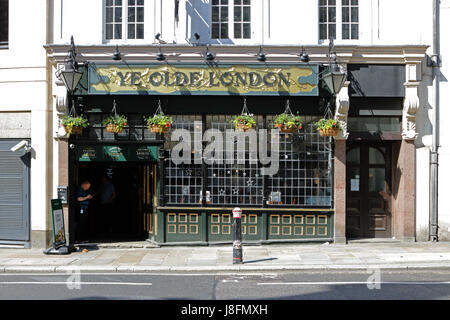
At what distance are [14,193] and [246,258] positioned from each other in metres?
6.71

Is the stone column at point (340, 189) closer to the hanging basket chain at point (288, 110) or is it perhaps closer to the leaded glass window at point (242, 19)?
the hanging basket chain at point (288, 110)

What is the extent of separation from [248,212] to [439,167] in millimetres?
5223

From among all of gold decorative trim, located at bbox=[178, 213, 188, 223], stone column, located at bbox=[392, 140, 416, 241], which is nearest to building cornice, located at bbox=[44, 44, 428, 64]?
stone column, located at bbox=[392, 140, 416, 241]

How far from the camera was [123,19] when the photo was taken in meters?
14.0

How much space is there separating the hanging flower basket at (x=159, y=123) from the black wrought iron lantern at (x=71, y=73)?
2048 mm

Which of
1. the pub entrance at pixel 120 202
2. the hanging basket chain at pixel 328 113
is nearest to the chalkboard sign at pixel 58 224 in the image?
the pub entrance at pixel 120 202

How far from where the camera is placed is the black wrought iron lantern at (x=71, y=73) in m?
12.7

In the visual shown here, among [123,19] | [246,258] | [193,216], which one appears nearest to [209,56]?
[123,19]

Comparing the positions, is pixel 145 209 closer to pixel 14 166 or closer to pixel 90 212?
pixel 90 212

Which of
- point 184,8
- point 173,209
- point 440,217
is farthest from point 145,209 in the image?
point 440,217

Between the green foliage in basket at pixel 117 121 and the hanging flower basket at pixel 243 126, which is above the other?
the green foliage in basket at pixel 117 121

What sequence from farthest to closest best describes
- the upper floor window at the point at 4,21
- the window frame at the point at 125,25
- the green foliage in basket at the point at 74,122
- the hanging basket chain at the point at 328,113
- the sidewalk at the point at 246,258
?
the upper floor window at the point at 4,21, the window frame at the point at 125,25, the hanging basket chain at the point at 328,113, the green foliage in basket at the point at 74,122, the sidewalk at the point at 246,258

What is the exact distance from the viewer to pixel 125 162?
572 inches

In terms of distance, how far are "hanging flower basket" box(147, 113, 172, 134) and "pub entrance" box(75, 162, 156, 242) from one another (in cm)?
134
